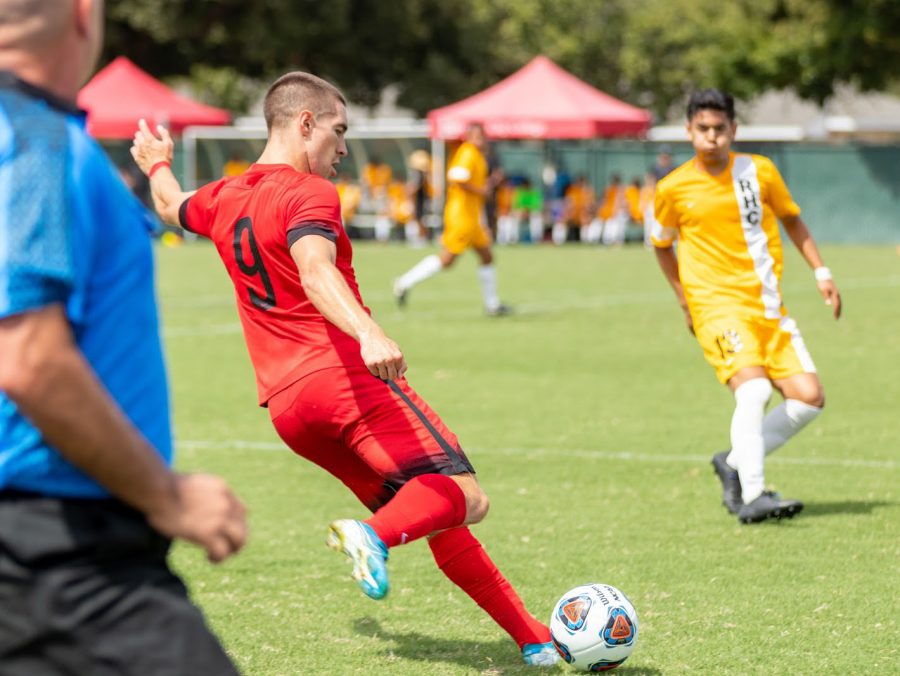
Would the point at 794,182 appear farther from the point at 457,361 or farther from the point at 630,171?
the point at 457,361

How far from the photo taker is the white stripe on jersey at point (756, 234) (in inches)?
288

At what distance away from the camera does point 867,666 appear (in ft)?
16.3

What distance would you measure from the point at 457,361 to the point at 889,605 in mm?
7967

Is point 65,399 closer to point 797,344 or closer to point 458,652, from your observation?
point 458,652

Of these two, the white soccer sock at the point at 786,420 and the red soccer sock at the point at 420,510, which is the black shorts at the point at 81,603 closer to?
the red soccer sock at the point at 420,510

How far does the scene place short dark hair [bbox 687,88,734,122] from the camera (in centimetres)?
728

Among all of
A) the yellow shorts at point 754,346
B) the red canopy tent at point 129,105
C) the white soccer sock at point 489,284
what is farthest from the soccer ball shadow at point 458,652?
the red canopy tent at point 129,105

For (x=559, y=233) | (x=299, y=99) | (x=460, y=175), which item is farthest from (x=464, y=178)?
(x=559, y=233)

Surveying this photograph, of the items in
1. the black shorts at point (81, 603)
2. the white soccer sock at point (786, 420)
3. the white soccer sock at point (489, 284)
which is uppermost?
the black shorts at point (81, 603)

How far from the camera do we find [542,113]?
32406 mm

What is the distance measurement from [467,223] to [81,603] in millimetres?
14723

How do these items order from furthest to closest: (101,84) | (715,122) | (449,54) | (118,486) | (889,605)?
1. (449,54)
2. (101,84)
3. (715,122)
4. (889,605)
5. (118,486)

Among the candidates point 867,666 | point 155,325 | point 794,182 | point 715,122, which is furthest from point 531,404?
point 794,182

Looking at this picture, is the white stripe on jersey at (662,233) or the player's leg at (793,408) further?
the white stripe on jersey at (662,233)
